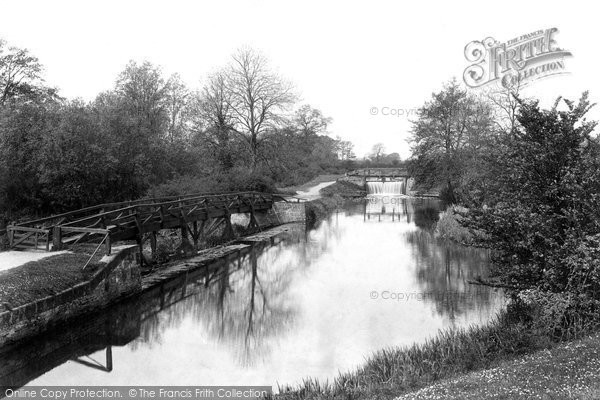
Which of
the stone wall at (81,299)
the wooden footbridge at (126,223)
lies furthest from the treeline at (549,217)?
the wooden footbridge at (126,223)

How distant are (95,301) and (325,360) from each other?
5.94 m

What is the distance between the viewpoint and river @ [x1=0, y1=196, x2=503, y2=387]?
27.3 feet

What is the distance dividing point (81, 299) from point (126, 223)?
13.6 feet

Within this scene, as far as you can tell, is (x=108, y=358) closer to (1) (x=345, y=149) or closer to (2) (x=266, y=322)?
(2) (x=266, y=322)

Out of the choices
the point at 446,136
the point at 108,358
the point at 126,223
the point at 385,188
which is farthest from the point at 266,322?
the point at 385,188

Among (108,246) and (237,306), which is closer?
(108,246)

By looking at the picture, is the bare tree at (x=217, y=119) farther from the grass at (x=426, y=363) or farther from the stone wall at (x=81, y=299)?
the grass at (x=426, y=363)

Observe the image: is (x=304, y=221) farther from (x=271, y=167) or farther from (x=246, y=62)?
(x=246, y=62)

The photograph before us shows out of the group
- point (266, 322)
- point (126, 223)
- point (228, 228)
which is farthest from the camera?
point (228, 228)

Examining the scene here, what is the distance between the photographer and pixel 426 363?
24.1 ft

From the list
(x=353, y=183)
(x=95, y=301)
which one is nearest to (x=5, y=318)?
(x=95, y=301)

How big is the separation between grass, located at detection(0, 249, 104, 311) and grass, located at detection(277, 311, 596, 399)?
→ 5622 mm

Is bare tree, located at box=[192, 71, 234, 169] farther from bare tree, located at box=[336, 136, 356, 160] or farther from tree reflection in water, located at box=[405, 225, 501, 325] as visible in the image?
bare tree, located at box=[336, 136, 356, 160]

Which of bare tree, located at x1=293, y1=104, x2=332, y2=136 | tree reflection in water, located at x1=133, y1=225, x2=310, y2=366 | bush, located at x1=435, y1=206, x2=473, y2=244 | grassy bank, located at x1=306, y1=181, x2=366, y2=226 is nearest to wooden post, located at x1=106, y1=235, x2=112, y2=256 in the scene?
tree reflection in water, located at x1=133, y1=225, x2=310, y2=366
